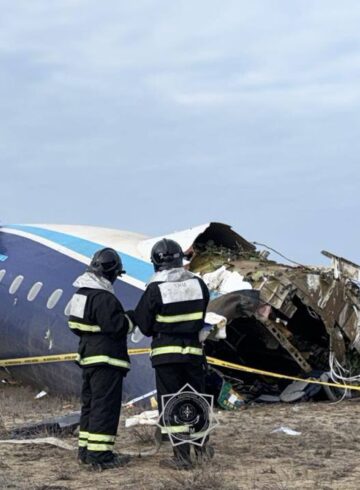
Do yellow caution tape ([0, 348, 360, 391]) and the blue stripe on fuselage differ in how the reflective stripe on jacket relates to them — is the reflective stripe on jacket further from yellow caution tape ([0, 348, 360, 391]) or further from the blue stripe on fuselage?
the blue stripe on fuselage

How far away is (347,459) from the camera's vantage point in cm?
948

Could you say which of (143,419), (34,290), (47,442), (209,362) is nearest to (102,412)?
(47,442)

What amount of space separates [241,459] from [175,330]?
5.74ft

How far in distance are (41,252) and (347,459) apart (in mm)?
9054

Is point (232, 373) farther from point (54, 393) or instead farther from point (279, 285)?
point (54, 393)

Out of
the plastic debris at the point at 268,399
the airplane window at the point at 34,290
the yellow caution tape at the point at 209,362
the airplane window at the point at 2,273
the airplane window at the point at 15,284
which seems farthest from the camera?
the airplane window at the point at 2,273

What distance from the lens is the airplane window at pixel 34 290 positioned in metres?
15.8

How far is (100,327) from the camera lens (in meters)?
9.17

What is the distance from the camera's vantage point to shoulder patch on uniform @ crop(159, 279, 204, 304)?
9195 millimetres

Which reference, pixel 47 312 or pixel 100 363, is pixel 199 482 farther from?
pixel 47 312

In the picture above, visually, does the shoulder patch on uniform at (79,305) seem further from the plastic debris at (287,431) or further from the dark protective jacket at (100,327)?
the plastic debris at (287,431)

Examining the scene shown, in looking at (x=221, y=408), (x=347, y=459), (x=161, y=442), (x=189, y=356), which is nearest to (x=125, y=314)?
(x=189, y=356)

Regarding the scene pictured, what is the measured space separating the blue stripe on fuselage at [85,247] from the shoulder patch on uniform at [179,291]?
17.1 feet

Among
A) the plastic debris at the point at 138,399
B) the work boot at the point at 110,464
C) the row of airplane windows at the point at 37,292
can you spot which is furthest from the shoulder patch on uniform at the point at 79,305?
the row of airplane windows at the point at 37,292
